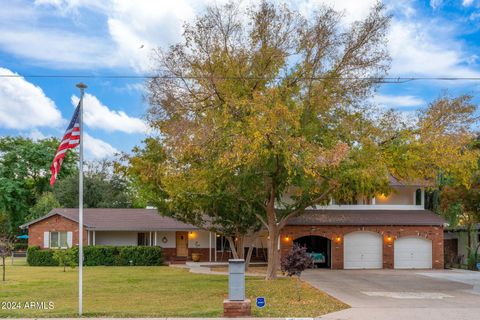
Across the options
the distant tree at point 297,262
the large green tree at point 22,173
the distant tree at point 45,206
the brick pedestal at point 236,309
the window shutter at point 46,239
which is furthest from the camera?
the large green tree at point 22,173

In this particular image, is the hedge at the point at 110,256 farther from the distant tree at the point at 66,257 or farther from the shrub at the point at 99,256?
the distant tree at the point at 66,257

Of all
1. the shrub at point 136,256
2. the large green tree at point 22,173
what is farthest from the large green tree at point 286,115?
the large green tree at point 22,173

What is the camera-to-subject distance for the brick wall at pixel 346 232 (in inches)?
1385

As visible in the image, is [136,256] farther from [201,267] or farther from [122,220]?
[201,267]

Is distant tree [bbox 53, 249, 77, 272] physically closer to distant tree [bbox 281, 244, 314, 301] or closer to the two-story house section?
the two-story house section

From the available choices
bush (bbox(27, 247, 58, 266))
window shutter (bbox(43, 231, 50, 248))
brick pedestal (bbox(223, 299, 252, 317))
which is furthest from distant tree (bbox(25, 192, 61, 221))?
brick pedestal (bbox(223, 299, 252, 317))

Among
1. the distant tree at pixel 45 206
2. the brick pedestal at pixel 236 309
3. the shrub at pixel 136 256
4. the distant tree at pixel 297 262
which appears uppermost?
the distant tree at pixel 45 206

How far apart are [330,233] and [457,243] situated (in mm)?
13211

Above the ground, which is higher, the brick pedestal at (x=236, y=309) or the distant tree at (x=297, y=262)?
the distant tree at (x=297, y=262)

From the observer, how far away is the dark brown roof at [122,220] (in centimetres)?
3950

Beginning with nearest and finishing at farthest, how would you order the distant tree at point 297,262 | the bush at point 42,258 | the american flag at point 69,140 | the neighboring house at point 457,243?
the american flag at point 69,140
the distant tree at point 297,262
the bush at point 42,258
the neighboring house at point 457,243

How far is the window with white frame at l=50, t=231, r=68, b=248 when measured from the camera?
131 feet

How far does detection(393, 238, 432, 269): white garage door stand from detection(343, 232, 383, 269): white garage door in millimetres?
1077

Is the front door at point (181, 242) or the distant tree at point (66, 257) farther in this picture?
the front door at point (181, 242)
